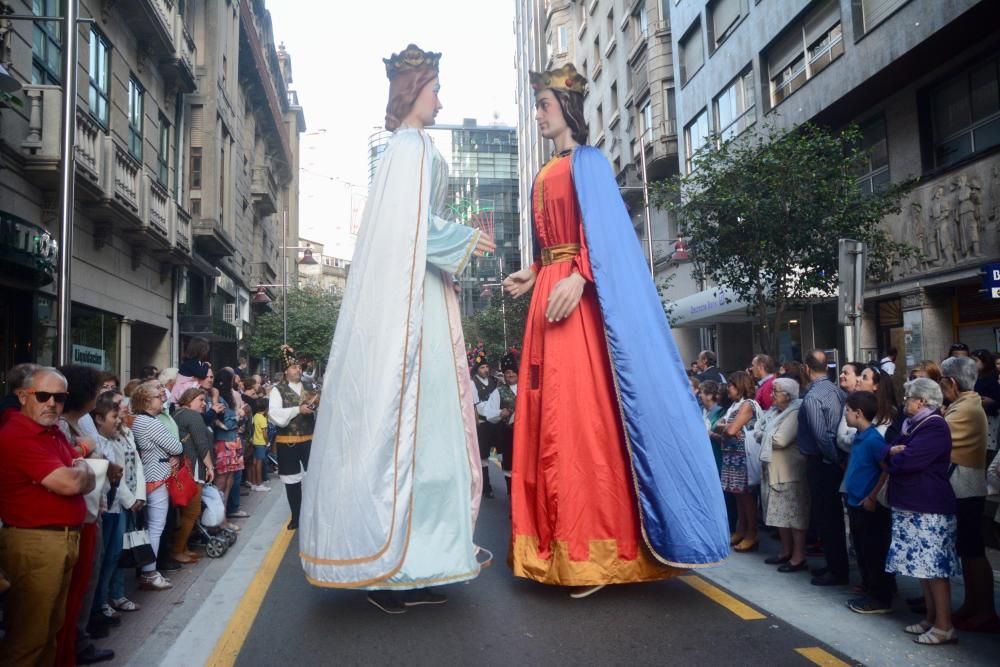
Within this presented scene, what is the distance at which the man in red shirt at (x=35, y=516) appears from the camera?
3.32 meters

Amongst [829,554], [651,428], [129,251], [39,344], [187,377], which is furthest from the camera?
[129,251]

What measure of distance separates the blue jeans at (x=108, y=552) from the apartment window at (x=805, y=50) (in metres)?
15.7

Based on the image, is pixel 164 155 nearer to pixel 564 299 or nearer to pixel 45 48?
pixel 45 48

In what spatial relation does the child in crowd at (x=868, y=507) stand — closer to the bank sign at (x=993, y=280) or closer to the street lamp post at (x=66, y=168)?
the bank sign at (x=993, y=280)

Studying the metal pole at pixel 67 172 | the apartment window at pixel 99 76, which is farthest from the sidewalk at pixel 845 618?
the apartment window at pixel 99 76

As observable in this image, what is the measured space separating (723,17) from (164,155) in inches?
597

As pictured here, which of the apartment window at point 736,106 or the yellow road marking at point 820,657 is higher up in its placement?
the apartment window at point 736,106

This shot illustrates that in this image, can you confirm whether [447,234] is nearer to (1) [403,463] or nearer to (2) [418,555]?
(1) [403,463]

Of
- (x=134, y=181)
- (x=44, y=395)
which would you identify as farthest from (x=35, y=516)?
(x=134, y=181)

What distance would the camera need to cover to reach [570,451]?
4586 mm

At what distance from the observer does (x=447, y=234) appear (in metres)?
Result: 4.72

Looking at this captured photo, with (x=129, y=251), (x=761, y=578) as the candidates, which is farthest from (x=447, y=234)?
(x=129, y=251)

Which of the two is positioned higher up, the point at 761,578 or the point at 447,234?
the point at 447,234

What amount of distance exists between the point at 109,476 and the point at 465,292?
72313mm
